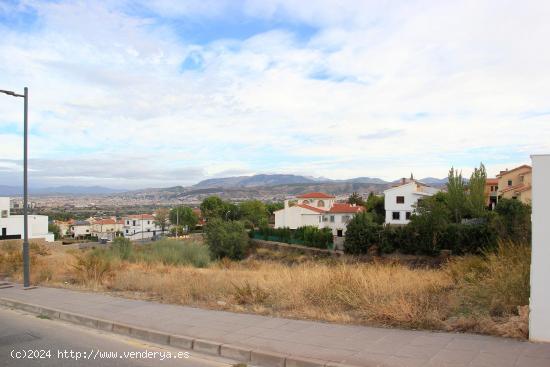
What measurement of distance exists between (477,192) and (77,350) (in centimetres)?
6264

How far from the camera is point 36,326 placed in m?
8.81

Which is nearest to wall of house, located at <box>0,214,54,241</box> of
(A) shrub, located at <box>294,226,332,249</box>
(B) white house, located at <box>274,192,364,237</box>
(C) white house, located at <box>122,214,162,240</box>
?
(A) shrub, located at <box>294,226,332,249</box>

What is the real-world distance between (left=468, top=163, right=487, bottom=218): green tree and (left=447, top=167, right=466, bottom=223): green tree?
0.99 m

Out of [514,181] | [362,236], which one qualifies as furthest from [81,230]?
[514,181]

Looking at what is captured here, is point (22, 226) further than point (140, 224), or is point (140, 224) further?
point (140, 224)

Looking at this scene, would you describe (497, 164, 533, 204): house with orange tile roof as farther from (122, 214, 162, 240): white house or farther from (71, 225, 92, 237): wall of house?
(71, 225, 92, 237): wall of house

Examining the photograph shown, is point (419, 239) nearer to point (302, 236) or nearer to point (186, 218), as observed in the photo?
point (302, 236)

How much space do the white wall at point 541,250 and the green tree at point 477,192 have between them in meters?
58.5

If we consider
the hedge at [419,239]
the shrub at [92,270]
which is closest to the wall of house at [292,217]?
the hedge at [419,239]

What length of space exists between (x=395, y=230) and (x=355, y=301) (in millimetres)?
46717

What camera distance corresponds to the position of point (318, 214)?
250ft

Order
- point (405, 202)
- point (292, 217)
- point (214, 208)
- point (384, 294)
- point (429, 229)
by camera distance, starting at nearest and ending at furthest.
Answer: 1. point (384, 294)
2. point (429, 229)
3. point (405, 202)
4. point (292, 217)
5. point (214, 208)

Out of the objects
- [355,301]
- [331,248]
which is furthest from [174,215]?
[355,301]

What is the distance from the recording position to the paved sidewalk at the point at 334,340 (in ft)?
18.2
